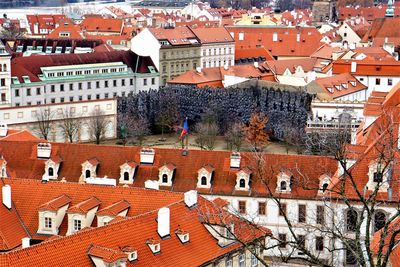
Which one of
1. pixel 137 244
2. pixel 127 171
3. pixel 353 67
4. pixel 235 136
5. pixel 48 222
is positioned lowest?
pixel 235 136

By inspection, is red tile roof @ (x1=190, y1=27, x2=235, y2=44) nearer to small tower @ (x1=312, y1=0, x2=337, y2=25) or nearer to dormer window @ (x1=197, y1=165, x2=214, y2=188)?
small tower @ (x1=312, y1=0, x2=337, y2=25)

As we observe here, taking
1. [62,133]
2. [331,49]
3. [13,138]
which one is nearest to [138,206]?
[13,138]

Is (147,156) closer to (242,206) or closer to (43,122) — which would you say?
(242,206)

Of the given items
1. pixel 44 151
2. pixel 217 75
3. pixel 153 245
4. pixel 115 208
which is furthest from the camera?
pixel 217 75

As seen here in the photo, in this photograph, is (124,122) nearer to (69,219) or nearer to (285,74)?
(285,74)

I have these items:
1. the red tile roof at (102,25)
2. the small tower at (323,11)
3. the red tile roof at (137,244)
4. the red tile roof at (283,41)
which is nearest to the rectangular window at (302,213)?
the red tile roof at (137,244)

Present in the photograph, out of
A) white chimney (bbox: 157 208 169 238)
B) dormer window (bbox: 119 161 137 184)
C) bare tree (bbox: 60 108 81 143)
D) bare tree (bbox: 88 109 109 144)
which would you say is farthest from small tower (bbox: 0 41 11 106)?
white chimney (bbox: 157 208 169 238)

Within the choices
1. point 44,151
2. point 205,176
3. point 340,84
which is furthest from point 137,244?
point 340,84

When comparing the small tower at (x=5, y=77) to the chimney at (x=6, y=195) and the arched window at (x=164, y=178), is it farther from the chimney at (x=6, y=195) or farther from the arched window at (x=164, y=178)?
the chimney at (x=6, y=195)
